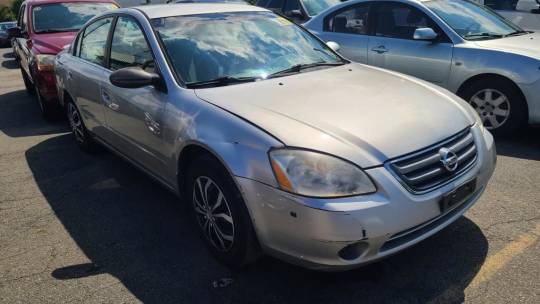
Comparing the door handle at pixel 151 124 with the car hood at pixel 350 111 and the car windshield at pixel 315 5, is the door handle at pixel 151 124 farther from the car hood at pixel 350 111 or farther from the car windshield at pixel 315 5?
the car windshield at pixel 315 5

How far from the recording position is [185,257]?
3158 mm

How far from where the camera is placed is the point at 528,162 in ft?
14.6

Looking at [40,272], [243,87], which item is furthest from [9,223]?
[243,87]

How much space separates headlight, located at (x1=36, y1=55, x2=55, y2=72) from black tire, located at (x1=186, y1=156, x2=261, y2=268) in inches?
176

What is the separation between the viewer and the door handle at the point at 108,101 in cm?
398

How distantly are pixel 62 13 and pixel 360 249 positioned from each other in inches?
276

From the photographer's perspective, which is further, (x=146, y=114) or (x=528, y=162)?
(x=528, y=162)

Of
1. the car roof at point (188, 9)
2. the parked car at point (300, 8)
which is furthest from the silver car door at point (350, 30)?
A: the parked car at point (300, 8)

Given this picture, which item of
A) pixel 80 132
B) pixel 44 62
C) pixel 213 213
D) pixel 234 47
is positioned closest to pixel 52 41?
pixel 44 62

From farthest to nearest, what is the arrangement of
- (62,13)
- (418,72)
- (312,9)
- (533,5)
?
(312,9) < (533,5) < (62,13) < (418,72)

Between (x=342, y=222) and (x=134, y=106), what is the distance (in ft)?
6.69

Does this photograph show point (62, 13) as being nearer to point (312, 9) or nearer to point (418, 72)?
point (312, 9)

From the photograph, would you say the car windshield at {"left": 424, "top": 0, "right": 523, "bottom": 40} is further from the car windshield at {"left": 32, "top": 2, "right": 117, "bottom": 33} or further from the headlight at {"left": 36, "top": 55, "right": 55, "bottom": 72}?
the car windshield at {"left": 32, "top": 2, "right": 117, "bottom": 33}

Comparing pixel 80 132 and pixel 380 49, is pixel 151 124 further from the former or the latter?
pixel 380 49
